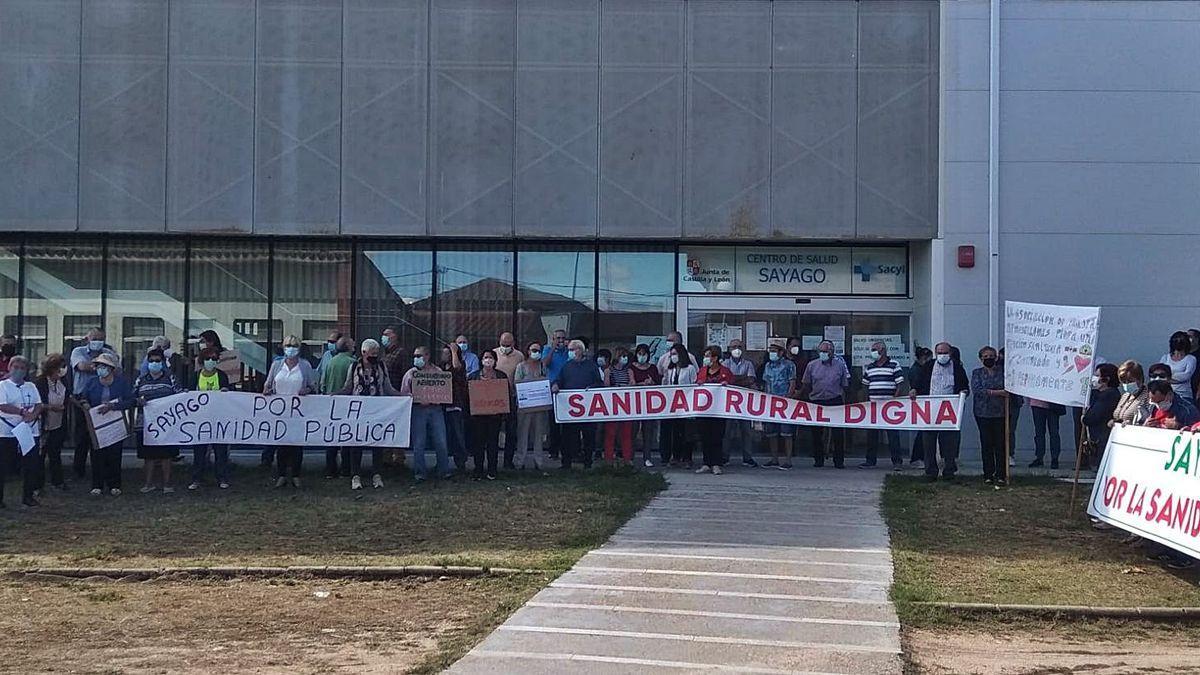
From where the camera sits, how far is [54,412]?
50.9 ft

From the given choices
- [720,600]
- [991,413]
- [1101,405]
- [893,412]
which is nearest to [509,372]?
[893,412]

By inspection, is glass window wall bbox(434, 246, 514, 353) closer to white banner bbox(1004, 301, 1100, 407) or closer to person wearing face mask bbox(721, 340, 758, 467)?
person wearing face mask bbox(721, 340, 758, 467)

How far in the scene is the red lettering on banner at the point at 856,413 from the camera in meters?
16.9

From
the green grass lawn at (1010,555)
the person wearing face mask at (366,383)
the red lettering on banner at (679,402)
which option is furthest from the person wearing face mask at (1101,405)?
the person wearing face mask at (366,383)

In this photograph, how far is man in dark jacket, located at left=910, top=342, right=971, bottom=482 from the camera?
53.8ft

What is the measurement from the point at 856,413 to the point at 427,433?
231 inches

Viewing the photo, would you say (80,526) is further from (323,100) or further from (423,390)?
(323,100)

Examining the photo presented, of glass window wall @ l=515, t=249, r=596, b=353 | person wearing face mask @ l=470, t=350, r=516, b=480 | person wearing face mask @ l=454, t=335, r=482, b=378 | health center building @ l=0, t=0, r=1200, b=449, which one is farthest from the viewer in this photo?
glass window wall @ l=515, t=249, r=596, b=353

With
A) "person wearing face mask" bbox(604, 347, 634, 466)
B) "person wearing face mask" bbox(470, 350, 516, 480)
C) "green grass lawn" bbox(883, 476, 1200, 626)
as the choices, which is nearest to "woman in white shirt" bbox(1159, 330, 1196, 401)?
"green grass lawn" bbox(883, 476, 1200, 626)

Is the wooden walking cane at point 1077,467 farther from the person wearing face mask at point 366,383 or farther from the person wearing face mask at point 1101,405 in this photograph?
the person wearing face mask at point 366,383

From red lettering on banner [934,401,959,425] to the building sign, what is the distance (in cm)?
393

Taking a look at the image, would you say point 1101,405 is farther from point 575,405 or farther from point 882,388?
point 575,405

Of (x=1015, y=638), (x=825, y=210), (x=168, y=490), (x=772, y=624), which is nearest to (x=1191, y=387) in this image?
(x=825, y=210)

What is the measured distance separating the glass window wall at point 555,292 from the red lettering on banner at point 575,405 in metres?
3.12
